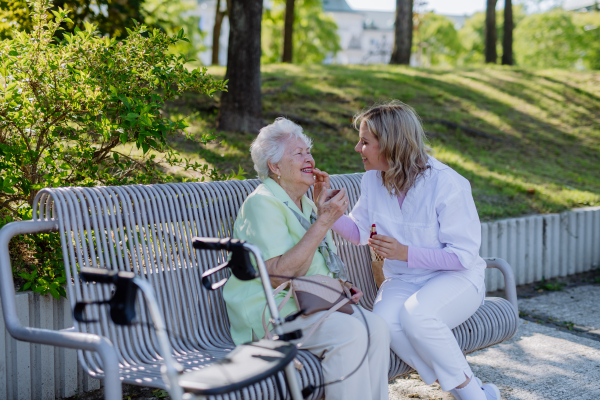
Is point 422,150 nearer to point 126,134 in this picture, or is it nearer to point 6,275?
point 126,134

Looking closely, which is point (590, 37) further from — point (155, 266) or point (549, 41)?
point (155, 266)

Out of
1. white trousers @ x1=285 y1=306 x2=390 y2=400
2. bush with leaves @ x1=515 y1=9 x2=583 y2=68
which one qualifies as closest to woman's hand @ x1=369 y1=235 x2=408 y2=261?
white trousers @ x1=285 y1=306 x2=390 y2=400

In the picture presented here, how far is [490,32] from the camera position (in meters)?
17.3

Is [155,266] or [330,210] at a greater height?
[330,210]

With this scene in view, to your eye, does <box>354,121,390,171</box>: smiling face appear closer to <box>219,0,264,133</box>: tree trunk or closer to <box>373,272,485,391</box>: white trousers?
<box>373,272,485,391</box>: white trousers

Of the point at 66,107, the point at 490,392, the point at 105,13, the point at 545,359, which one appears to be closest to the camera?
the point at 490,392

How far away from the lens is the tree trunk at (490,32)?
1680cm

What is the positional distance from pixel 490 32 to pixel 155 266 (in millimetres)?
16547

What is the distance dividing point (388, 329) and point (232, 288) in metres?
0.84

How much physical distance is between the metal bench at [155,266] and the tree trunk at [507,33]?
47.7 ft

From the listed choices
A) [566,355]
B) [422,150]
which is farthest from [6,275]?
[566,355]

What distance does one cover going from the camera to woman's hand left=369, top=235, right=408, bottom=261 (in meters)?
3.12

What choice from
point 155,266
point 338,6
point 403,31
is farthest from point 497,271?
point 338,6

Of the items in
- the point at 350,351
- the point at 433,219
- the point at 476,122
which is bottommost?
the point at 350,351
